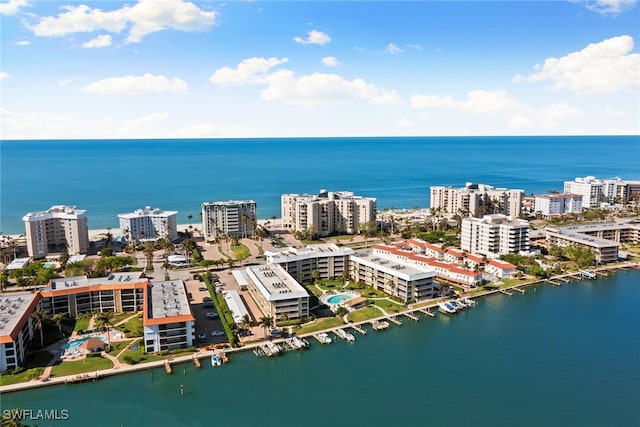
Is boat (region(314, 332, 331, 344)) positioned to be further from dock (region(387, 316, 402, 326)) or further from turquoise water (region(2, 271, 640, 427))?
dock (region(387, 316, 402, 326))

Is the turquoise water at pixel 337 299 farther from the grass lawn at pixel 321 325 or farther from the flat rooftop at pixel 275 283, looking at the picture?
the flat rooftop at pixel 275 283

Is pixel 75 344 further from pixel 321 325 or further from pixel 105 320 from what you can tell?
pixel 321 325

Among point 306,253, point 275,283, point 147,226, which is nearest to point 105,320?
point 275,283

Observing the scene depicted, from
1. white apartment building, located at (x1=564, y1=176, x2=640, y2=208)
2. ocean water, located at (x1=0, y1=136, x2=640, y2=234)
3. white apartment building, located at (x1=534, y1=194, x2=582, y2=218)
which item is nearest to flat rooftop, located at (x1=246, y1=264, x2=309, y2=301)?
ocean water, located at (x1=0, y1=136, x2=640, y2=234)

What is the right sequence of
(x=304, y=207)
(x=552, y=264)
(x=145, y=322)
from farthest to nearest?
(x=304, y=207) < (x=552, y=264) < (x=145, y=322)

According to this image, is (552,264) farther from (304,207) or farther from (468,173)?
(468,173)

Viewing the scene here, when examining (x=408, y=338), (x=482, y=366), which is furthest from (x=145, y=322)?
(x=482, y=366)
